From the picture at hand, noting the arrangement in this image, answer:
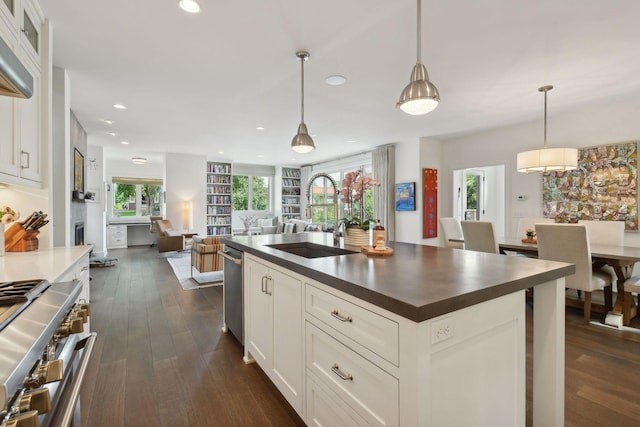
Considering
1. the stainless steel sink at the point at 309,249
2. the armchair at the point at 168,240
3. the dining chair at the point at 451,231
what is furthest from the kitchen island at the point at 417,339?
the armchair at the point at 168,240

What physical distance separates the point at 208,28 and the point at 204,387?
2.61 metres

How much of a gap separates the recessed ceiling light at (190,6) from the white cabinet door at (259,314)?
181 centimetres

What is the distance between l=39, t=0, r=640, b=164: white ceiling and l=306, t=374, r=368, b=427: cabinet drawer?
2329mm

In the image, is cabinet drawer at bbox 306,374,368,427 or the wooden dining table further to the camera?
the wooden dining table

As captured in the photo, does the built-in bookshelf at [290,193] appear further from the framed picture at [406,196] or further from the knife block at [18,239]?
the knife block at [18,239]

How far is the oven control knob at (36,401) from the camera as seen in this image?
0.62 m

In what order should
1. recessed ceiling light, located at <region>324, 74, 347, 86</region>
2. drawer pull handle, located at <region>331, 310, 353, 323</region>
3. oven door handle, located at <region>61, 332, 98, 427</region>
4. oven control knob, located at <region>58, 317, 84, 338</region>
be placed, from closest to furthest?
oven door handle, located at <region>61, 332, 98, 427</region> < oven control knob, located at <region>58, 317, 84, 338</region> < drawer pull handle, located at <region>331, 310, 353, 323</region> < recessed ceiling light, located at <region>324, 74, 347, 86</region>

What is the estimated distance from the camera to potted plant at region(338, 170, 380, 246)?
221 centimetres

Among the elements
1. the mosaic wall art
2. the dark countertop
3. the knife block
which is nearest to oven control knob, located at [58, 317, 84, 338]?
the dark countertop

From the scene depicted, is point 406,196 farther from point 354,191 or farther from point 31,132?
point 31,132

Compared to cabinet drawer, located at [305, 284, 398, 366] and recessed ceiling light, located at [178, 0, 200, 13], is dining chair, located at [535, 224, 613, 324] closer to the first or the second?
cabinet drawer, located at [305, 284, 398, 366]

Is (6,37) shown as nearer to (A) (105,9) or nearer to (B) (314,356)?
(A) (105,9)

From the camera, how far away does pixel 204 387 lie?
202 cm

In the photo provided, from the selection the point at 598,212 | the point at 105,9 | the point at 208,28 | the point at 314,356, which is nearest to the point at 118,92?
the point at 105,9
